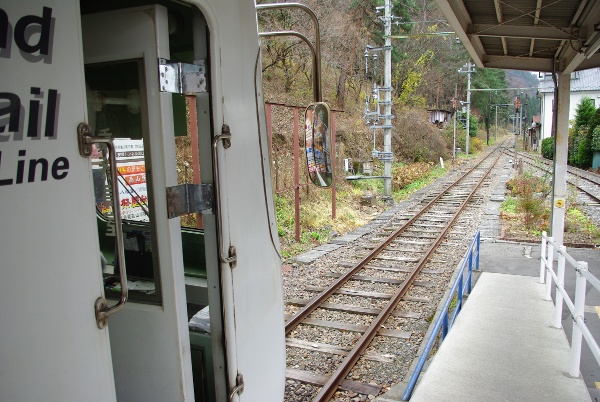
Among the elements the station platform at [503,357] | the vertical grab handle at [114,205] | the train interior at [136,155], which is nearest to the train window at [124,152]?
the train interior at [136,155]

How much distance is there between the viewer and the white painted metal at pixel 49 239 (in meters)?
1.23

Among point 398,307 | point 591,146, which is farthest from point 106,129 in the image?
point 591,146

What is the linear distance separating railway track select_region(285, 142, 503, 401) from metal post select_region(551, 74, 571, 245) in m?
2.29

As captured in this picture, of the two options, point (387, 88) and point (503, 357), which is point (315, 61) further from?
point (387, 88)

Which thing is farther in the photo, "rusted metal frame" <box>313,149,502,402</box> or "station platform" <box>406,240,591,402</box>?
"rusted metal frame" <box>313,149,502,402</box>

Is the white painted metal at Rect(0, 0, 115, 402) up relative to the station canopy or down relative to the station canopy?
down

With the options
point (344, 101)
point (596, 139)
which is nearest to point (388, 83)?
point (344, 101)

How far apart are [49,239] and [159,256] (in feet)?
2.12

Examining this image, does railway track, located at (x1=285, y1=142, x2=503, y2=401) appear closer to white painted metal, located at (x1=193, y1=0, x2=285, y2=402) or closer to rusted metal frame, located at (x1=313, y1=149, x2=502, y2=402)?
rusted metal frame, located at (x1=313, y1=149, x2=502, y2=402)

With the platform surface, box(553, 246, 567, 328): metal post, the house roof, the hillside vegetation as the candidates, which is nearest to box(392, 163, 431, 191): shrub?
the hillside vegetation

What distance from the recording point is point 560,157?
24.6 ft

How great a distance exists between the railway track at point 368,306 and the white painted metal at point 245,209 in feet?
8.61

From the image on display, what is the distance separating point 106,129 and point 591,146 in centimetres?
3318

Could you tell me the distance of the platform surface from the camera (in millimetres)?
4117
